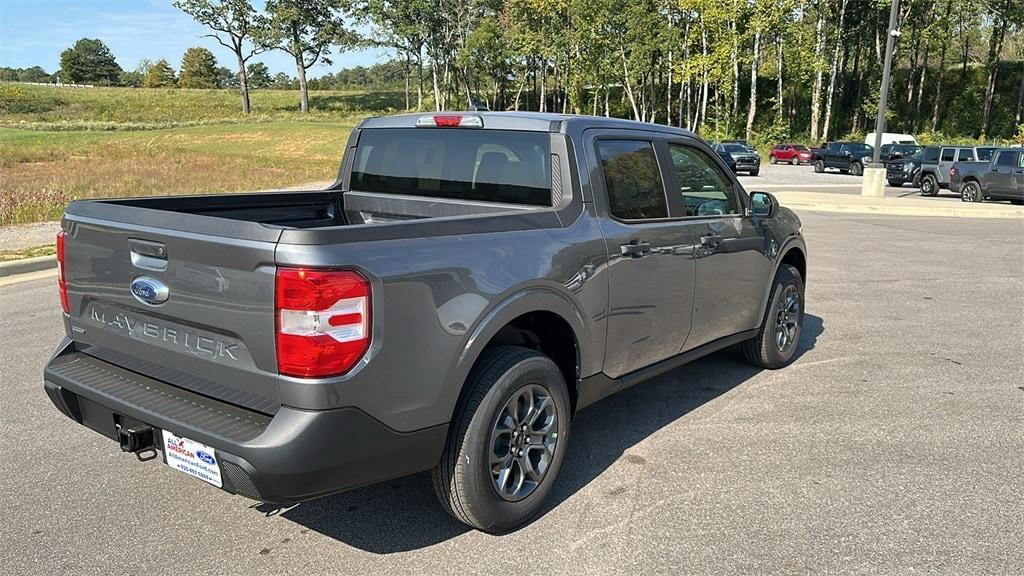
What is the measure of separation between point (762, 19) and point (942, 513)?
1891 inches

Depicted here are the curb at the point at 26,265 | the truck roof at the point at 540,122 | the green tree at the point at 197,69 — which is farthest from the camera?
the green tree at the point at 197,69

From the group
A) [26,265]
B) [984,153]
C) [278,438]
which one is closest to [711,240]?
[278,438]

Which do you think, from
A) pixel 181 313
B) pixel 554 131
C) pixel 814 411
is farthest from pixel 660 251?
pixel 181 313

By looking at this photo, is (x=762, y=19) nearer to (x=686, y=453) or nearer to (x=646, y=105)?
(x=646, y=105)

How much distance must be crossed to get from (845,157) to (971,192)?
602 inches

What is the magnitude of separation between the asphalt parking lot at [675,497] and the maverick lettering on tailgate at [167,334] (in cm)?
89

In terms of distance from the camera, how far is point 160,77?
13562 centimetres

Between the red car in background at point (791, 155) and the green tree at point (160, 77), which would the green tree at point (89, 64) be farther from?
the red car in background at point (791, 155)

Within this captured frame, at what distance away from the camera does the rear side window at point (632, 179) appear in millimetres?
3891

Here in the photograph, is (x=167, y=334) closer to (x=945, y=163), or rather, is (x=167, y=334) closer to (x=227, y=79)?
(x=945, y=163)

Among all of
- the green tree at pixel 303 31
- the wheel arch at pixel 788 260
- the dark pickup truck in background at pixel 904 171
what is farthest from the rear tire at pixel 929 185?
the green tree at pixel 303 31

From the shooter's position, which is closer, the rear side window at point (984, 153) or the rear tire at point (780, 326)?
the rear tire at point (780, 326)

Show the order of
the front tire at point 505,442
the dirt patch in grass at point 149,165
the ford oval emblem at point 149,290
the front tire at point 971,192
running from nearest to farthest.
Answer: the ford oval emblem at point 149,290 → the front tire at point 505,442 → the dirt patch in grass at point 149,165 → the front tire at point 971,192

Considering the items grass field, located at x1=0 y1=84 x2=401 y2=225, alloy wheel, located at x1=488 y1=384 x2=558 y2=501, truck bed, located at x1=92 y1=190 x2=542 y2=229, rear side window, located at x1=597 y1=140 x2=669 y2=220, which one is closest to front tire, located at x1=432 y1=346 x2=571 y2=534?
alloy wheel, located at x1=488 y1=384 x2=558 y2=501
